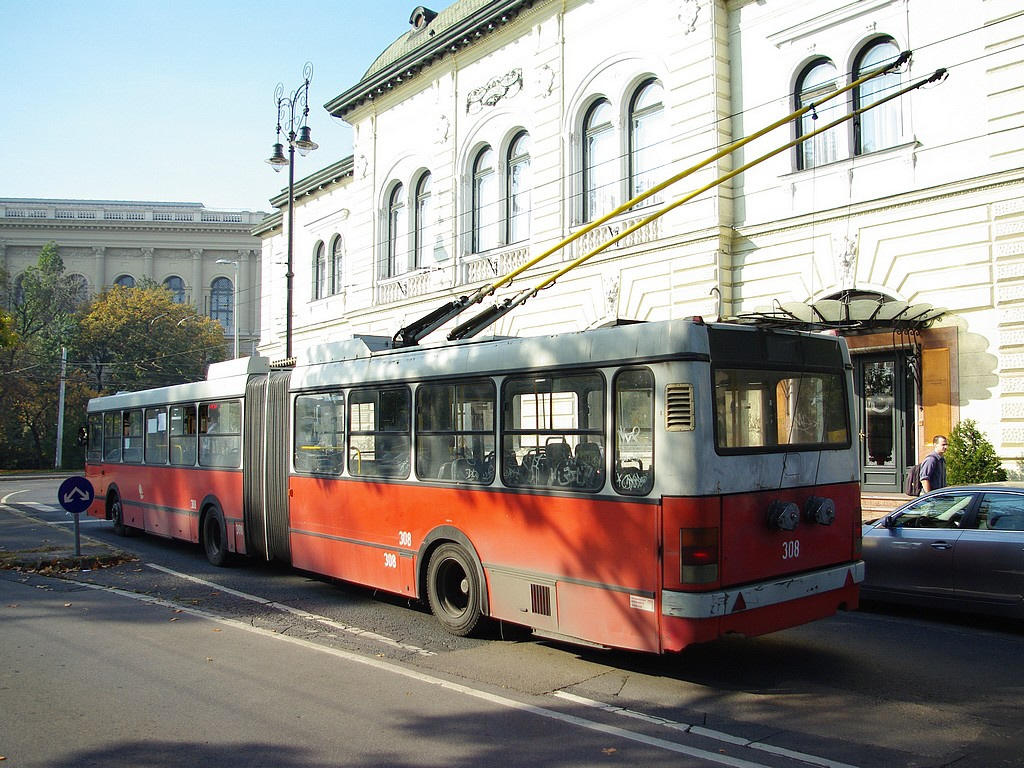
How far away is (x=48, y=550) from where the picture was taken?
1493 cm

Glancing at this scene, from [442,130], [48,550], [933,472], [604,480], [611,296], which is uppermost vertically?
[442,130]

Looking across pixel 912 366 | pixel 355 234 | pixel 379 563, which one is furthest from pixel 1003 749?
pixel 355 234

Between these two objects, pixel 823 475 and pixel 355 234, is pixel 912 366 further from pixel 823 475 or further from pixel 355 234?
pixel 355 234

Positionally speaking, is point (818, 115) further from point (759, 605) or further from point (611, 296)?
point (759, 605)

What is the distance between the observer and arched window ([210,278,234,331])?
74500 millimetres

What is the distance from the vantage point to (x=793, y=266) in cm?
1764

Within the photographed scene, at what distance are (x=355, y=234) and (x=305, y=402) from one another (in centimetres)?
2037

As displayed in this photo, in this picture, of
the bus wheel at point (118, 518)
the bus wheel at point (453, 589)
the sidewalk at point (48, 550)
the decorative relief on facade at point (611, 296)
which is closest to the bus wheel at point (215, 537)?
the sidewalk at point (48, 550)

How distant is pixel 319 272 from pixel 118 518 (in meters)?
18.3

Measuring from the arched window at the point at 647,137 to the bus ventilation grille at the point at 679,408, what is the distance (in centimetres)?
1368

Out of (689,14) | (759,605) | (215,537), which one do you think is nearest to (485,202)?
(689,14)

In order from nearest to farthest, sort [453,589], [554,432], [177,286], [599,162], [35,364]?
[554,432]
[453,589]
[599,162]
[35,364]
[177,286]

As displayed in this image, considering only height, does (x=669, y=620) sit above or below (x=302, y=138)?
below

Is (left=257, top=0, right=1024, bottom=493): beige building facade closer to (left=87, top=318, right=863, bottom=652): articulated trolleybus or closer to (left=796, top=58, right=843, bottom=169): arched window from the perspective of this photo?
(left=796, top=58, right=843, bottom=169): arched window
